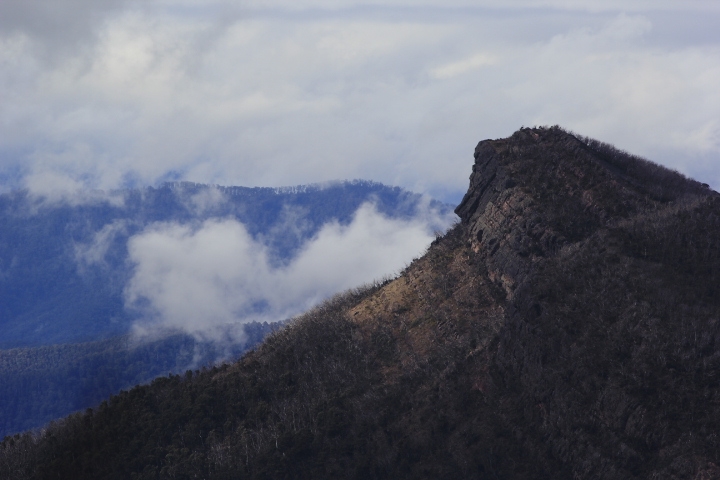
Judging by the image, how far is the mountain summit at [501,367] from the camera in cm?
6169

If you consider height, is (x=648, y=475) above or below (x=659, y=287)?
below

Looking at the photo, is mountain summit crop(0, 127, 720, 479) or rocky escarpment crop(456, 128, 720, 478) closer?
rocky escarpment crop(456, 128, 720, 478)

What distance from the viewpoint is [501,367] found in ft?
234

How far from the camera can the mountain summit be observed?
6169 cm

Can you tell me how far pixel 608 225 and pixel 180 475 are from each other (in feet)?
136

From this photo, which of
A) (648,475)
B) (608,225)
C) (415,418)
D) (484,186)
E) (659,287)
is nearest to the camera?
(648,475)

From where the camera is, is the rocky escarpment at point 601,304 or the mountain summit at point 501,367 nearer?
the rocky escarpment at point 601,304

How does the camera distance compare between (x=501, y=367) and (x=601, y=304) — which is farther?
(x=501, y=367)

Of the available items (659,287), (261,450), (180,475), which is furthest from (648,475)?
(180,475)

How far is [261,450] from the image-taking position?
75062 mm

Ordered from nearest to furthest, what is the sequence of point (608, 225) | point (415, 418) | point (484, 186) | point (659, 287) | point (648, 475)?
point (648, 475) → point (659, 287) → point (415, 418) → point (608, 225) → point (484, 186)

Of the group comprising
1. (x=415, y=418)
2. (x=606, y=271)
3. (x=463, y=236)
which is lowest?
(x=415, y=418)

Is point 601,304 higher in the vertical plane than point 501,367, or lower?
higher

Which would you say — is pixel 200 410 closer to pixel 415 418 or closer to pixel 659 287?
pixel 415 418
